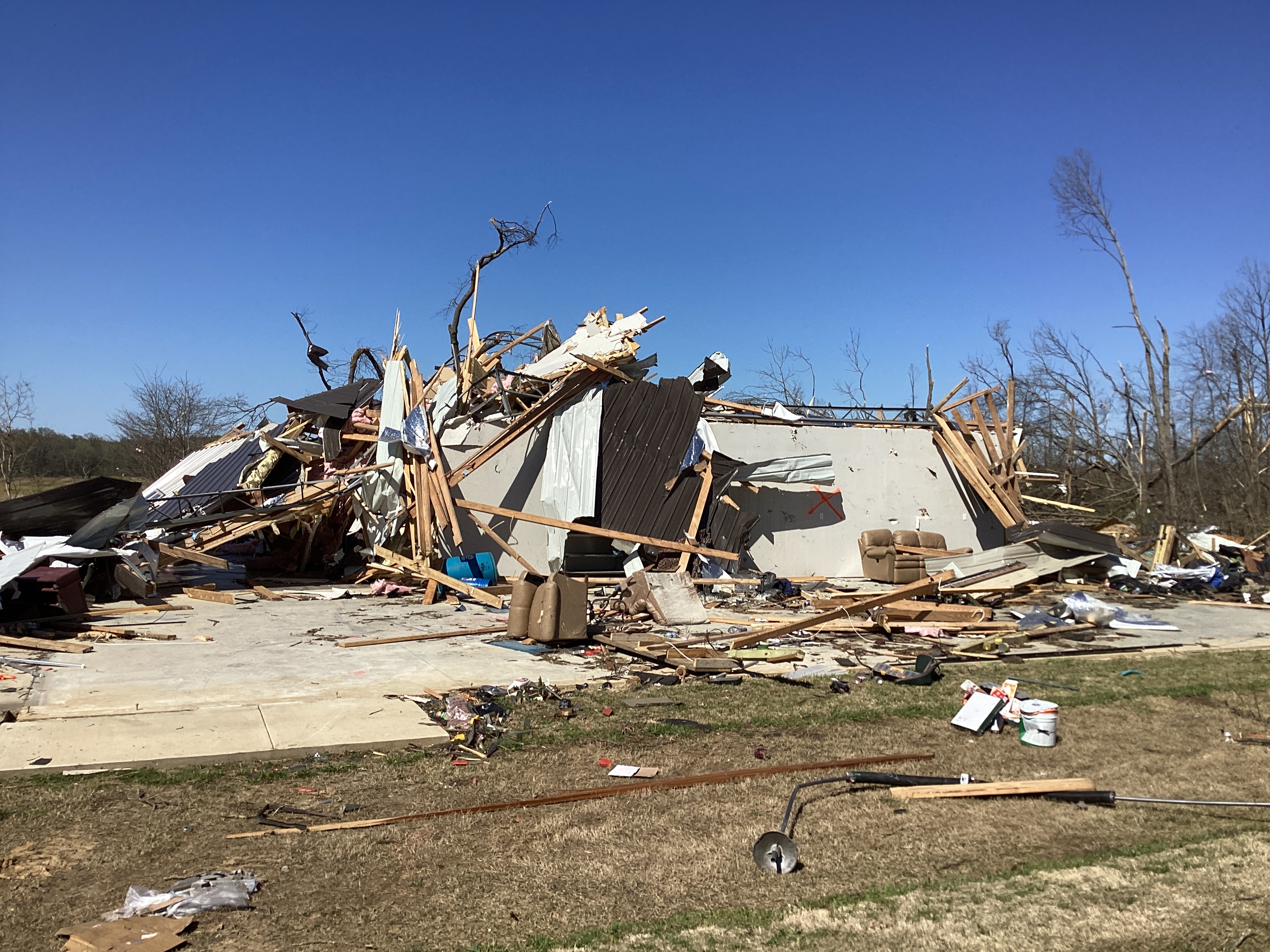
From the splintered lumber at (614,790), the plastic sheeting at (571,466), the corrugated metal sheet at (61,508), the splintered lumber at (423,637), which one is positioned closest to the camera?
the splintered lumber at (614,790)

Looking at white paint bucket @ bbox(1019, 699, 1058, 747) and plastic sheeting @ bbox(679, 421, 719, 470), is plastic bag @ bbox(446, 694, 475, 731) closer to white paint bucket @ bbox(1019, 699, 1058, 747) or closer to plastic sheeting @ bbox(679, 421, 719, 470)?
white paint bucket @ bbox(1019, 699, 1058, 747)

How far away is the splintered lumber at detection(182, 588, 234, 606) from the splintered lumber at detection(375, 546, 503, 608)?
2.55m

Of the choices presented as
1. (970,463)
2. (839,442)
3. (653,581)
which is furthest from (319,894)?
(970,463)

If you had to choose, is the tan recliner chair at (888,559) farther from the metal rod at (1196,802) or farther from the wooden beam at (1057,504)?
the metal rod at (1196,802)

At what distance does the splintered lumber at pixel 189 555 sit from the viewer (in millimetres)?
13852

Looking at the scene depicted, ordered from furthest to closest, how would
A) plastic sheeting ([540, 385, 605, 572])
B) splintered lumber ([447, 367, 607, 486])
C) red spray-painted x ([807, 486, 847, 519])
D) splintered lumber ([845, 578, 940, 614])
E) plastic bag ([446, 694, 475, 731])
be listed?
red spray-painted x ([807, 486, 847, 519]), splintered lumber ([447, 367, 607, 486]), plastic sheeting ([540, 385, 605, 572]), splintered lumber ([845, 578, 940, 614]), plastic bag ([446, 694, 475, 731])

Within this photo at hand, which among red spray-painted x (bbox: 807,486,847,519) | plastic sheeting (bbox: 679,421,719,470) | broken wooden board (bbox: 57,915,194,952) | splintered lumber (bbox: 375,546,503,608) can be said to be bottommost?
broken wooden board (bbox: 57,915,194,952)

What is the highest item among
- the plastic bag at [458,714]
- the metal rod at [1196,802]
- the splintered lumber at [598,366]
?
the splintered lumber at [598,366]

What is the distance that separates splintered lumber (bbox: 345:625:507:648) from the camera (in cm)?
981

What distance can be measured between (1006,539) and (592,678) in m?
13.1

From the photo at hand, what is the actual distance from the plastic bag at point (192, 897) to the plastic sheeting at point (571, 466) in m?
11.0

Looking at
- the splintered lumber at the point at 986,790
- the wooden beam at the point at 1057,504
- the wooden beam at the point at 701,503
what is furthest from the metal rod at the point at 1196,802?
the wooden beam at the point at 1057,504

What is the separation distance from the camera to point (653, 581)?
39.9 feet

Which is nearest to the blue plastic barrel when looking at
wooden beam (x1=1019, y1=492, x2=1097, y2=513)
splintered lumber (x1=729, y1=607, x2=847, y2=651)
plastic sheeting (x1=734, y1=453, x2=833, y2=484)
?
plastic sheeting (x1=734, y1=453, x2=833, y2=484)
